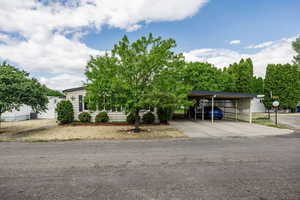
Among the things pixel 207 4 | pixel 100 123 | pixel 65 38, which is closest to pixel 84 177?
pixel 100 123

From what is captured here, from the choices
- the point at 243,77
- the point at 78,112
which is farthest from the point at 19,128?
the point at 243,77

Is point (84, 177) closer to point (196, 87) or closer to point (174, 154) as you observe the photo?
point (174, 154)

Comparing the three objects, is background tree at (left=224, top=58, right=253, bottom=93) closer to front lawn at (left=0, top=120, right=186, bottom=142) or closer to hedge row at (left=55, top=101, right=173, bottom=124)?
hedge row at (left=55, top=101, right=173, bottom=124)

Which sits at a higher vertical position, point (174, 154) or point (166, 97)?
point (166, 97)

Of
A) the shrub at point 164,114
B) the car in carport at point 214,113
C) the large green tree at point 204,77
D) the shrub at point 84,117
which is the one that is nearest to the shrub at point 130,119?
the shrub at point 164,114

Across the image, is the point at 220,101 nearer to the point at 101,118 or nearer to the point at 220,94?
Answer: the point at 220,94

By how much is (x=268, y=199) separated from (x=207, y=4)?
13.8 meters

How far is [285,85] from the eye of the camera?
24688 mm

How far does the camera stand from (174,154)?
5773 millimetres

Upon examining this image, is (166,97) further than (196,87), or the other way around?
(196,87)

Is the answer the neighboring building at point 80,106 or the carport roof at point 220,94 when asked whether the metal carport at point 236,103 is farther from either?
the neighboring building at point 80,106

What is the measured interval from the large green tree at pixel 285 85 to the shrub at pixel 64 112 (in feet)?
84.9

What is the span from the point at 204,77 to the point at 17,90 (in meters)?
22.2

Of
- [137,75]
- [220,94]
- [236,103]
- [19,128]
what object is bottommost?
[19,128]
